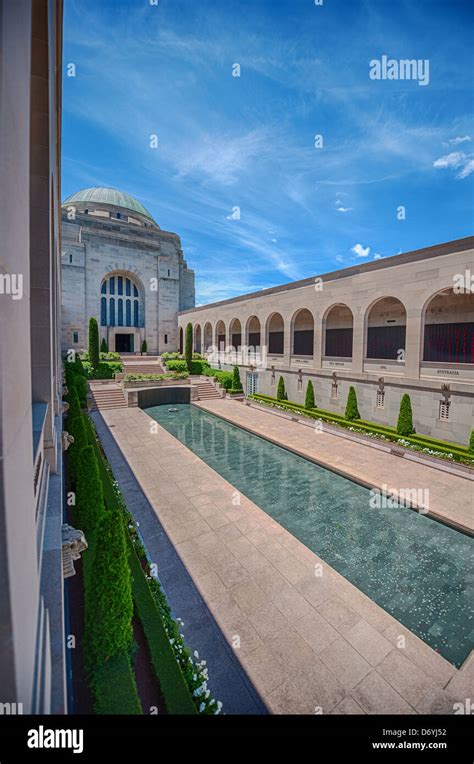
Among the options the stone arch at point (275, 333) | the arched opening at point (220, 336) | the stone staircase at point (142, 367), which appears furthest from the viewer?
the arched opening at point (220, 336)

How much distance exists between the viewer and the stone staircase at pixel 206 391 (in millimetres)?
28422

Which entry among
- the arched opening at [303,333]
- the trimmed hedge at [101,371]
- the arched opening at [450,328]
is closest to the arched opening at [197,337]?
the trimmed hedge at [101,371]

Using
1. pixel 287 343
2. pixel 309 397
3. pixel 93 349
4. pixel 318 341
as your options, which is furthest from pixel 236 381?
pixel 93 349

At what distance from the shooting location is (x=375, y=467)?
1284 cm

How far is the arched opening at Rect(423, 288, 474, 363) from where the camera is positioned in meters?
16.2

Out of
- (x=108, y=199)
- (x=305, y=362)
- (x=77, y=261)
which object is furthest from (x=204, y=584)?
(x=108, y=199)

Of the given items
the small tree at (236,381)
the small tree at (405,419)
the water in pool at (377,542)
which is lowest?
the water in pool at (377,542)

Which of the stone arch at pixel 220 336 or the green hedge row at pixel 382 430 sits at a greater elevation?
the stone arch at pixel 220 336

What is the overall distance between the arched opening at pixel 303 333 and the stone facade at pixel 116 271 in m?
25.8

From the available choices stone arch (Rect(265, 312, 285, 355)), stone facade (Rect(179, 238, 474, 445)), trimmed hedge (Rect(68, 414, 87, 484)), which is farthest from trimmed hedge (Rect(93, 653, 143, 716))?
stone arch (Rect(265, 312, 285, 355))

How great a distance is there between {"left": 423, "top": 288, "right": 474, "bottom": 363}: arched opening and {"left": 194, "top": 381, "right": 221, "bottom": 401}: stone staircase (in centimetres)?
1729

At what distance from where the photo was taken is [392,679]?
15.4 ft

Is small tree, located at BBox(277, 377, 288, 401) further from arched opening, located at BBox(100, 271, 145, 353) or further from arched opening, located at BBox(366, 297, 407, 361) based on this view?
arched opening, located at BBox(100, 271, 145, 353)

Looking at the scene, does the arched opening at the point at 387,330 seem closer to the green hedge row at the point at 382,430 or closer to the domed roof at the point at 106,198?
the green hedge row at the point at 382,430
